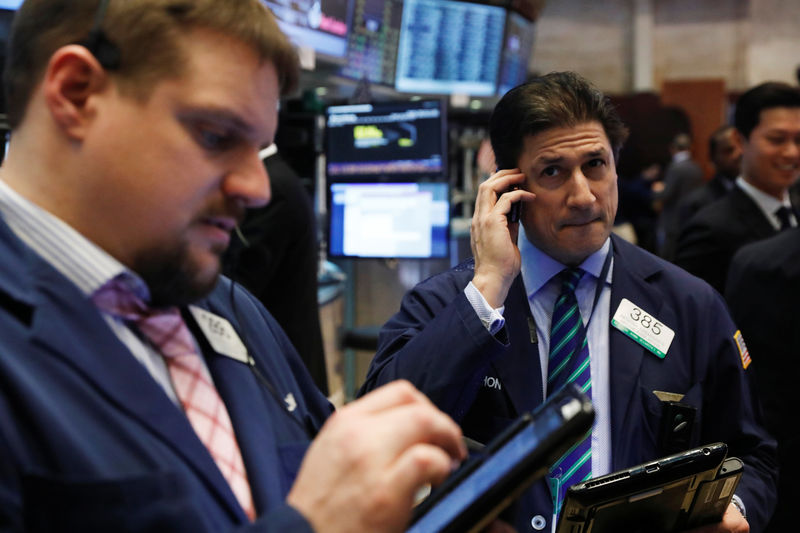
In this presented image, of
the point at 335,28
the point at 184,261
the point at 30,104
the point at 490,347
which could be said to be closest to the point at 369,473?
the point at 184,261

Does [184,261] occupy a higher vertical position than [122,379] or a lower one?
higher

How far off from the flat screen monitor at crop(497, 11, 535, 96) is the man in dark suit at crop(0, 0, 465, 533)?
4957mm

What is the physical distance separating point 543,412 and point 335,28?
318cm

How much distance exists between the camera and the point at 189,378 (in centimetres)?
98

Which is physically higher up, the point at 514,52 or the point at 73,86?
the point at 514,52

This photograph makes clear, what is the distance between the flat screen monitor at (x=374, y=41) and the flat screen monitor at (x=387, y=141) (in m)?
0.44

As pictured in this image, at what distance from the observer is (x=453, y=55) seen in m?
5.09

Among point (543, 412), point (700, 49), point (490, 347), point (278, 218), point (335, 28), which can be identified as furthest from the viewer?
point (700, 49)

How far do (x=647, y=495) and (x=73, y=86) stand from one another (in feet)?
3.79

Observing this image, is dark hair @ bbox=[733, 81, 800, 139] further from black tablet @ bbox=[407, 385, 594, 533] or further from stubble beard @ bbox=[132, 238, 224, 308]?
stubble beard @ bbox=[132, 238, 224, 308]

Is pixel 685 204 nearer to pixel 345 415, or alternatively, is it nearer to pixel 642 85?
pixel 345 415

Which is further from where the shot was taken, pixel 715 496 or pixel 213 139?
pixel 715 496

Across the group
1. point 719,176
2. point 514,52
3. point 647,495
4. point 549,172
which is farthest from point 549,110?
point 514,52

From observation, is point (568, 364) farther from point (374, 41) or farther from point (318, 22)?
point (374, 41)
